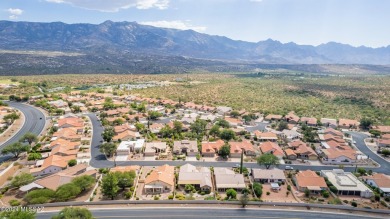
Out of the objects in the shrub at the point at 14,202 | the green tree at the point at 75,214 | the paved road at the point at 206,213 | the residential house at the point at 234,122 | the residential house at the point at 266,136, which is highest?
the green tree at the point at 75,214

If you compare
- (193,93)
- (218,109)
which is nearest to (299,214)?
(218,109)

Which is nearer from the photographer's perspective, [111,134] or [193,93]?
[111,134]

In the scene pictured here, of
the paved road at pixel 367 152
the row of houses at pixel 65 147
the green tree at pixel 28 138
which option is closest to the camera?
the row of houses at pixel 65 147

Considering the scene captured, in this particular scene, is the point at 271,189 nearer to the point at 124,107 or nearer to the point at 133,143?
the point at 133,143

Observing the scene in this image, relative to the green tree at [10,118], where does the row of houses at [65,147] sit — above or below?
below

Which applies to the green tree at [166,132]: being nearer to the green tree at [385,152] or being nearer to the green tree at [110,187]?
A: the green tree at [110,187]

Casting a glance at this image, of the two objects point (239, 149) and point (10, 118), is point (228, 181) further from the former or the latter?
point (10, 118)

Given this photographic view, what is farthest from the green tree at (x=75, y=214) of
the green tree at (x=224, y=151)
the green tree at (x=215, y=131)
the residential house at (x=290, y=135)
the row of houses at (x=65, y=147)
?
the residential house at (x=290, y=135)
